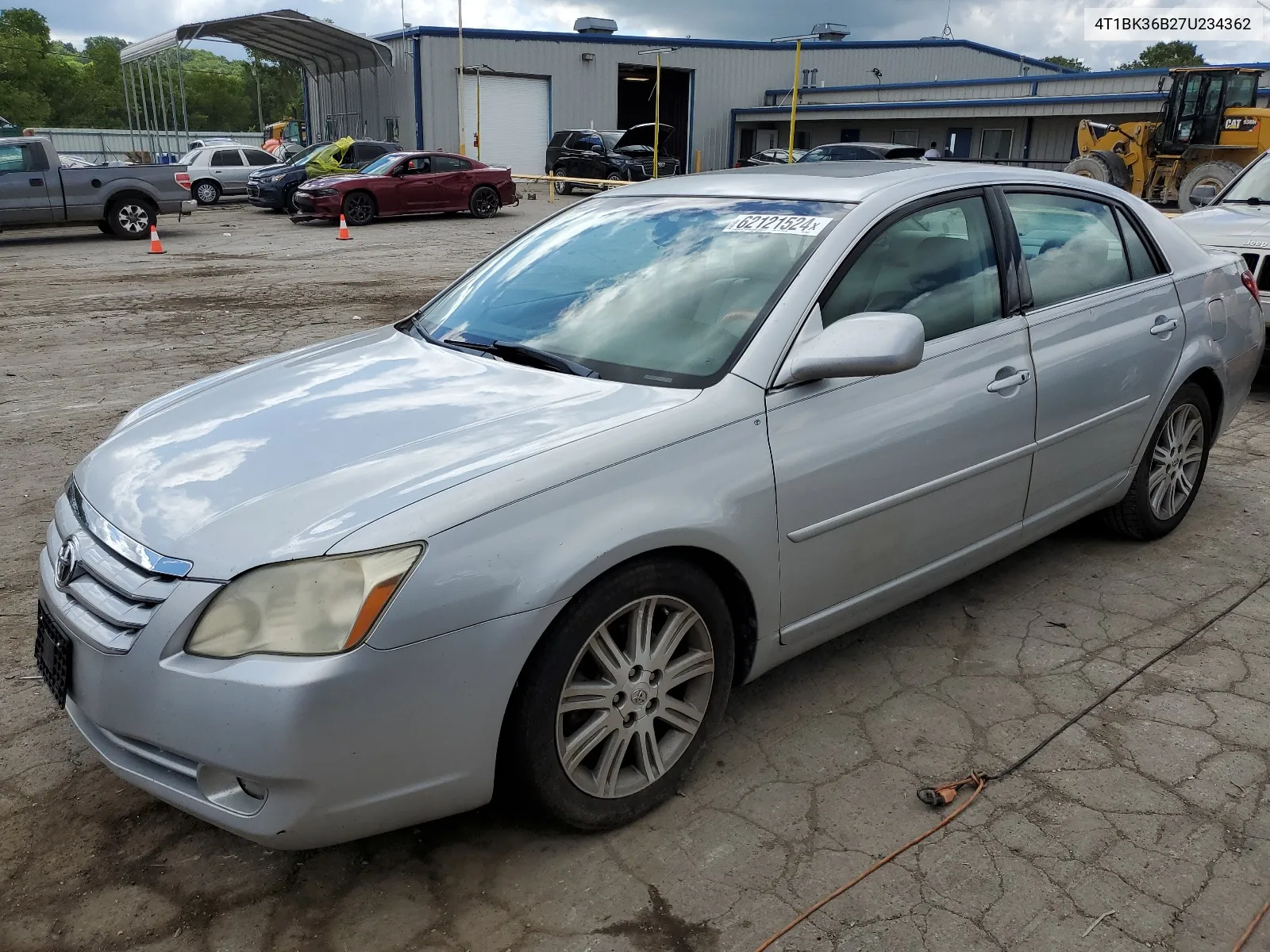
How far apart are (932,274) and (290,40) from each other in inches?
1454

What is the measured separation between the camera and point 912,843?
269cm

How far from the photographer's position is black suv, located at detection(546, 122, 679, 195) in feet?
95.9

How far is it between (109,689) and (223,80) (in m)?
123

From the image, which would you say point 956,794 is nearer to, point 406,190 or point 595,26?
point 406,190

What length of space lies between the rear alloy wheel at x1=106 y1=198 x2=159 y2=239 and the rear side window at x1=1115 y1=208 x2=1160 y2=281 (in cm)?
1715

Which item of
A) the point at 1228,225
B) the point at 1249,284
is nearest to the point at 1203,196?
the point at 1228,225

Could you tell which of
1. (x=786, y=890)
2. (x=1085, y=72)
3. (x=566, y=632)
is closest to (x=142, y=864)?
(x=566, y=632)

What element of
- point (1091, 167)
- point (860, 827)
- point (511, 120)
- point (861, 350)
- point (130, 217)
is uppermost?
point (511, 120)

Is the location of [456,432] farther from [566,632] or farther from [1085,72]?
[1085,72]

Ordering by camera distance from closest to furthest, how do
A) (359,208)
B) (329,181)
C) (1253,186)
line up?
(1253,186) → (329,181) → (359,208)

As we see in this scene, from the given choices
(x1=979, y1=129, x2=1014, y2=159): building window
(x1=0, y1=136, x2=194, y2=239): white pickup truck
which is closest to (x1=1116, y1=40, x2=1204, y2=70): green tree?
(x1=979, y1=129, x2=1014, y2=159): building window

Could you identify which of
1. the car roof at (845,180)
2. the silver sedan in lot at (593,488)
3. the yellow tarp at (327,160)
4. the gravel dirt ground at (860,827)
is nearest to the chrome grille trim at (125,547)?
the silver sedan in lot at (593,488)

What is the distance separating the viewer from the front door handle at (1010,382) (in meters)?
3.44

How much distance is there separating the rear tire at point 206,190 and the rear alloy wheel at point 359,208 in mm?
7349
